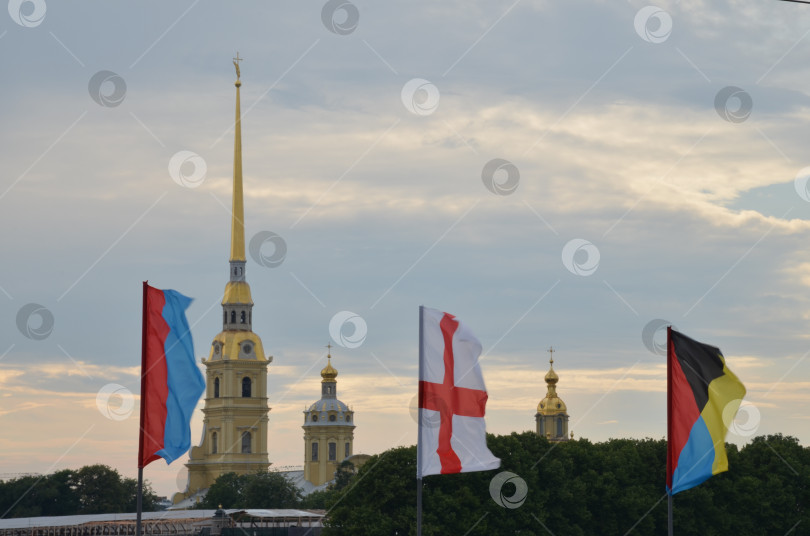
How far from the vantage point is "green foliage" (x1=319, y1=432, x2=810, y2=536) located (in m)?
69.4

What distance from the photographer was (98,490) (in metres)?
144

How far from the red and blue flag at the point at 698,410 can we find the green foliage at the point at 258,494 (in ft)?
385

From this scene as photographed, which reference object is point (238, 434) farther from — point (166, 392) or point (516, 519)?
point (166, 392)

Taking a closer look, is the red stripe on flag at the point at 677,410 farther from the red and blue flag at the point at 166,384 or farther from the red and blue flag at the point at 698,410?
the red and blue flag at the point at 166,384

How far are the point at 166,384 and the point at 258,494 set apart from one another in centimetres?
12256

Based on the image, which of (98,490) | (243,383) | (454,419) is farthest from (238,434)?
(454,419)

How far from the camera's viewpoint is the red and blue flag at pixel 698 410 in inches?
1344

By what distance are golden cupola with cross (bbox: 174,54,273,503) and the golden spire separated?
0.14 meters

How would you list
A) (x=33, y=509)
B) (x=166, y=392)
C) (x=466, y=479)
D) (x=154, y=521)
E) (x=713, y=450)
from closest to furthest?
(x=166, y=392) → (x=713, y=450) → (x=466, y=479) → (x=154, y=521) → (x=33, y=509)

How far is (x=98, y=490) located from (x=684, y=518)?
8283cm

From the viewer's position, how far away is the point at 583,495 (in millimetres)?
75125

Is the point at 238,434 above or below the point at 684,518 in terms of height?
above

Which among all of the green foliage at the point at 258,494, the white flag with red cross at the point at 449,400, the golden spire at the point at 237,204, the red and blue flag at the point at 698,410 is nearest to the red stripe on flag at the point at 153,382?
the white flag with red cross at the point at 449,400

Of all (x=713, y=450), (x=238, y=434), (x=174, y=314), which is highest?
(x=238, y=434)
